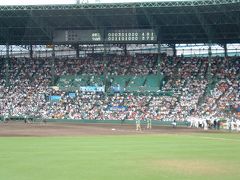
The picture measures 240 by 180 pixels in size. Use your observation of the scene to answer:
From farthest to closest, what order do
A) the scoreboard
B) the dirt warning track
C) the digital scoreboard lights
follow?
1. the scoreboard
2. the digital scoreboard lights
3. the dirt warning track

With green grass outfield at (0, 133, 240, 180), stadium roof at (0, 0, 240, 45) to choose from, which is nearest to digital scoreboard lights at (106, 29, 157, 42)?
stadium roof at (0, 0, 240, 45)

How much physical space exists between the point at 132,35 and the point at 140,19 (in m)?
2.93

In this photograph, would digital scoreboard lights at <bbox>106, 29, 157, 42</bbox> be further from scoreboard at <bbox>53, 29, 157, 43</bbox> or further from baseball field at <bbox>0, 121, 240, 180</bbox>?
baseball field at <bbox>0, 121, 240, 180</bbox>

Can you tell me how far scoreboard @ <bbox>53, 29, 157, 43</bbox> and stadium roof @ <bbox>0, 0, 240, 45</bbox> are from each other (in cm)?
59

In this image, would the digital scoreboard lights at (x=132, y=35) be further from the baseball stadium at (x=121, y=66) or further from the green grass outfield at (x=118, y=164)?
the green grass outfield at (x=118, y=164)

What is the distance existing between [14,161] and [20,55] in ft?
196

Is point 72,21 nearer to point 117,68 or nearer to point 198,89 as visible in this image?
point 117,68

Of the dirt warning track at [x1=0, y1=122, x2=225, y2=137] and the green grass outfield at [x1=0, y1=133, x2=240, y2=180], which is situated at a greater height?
the green grass outfield at [x1=0, y1=133, x2=240, y2=180]

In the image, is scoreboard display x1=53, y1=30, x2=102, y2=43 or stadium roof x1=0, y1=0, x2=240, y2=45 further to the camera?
scoreboard display x1=53, y1=30, x2=102, y2=43

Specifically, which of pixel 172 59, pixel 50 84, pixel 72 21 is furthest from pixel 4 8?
pixel 172 59

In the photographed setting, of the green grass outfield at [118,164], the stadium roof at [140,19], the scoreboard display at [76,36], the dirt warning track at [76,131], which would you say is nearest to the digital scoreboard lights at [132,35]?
the stadium roof at [140,19]

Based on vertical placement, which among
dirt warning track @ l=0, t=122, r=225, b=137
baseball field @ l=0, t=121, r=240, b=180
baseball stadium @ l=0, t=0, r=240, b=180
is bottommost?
dirt warning track @ l=0, t=122, r=225, b=137

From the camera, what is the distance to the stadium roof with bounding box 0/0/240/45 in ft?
186

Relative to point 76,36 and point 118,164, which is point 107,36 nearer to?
point 76,36
